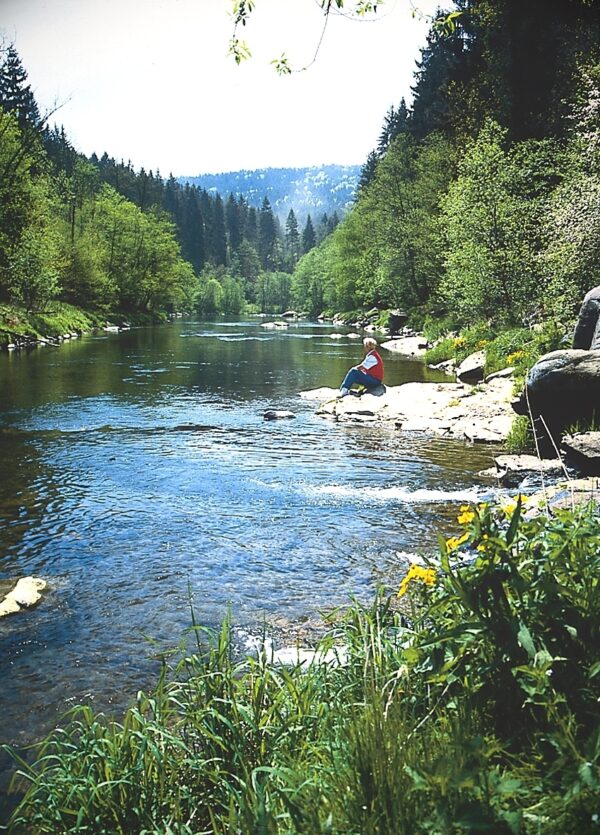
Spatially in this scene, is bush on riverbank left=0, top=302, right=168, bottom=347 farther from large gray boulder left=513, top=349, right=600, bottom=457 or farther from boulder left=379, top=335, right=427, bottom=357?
large gray boulder left=513, top=349, right=600, bottom=457

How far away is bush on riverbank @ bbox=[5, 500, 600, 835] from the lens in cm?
237

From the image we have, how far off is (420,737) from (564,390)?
966 cm

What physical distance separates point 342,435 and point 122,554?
817 cm

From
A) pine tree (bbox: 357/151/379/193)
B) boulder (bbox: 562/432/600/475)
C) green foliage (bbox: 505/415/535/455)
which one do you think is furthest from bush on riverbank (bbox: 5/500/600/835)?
pine tree (bbox: 357/151/379/193)

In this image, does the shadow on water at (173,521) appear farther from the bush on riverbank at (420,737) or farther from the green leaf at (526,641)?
the green leaf at (526,641)

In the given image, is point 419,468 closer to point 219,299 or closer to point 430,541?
point 430,541

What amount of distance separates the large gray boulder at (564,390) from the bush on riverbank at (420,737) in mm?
7973

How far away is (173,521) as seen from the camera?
9539mm

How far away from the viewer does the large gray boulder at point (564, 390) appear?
11234mm

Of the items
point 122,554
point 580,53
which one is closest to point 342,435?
point 122,554

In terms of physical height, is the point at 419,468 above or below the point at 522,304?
below

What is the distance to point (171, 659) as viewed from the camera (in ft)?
18.9

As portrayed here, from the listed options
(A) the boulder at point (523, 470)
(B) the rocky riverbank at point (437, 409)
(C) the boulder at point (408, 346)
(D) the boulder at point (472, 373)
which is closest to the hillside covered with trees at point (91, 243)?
(B) the rocky riverbank at point (437, 409)

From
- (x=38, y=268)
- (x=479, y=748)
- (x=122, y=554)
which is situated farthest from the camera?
(x=38, y=268)
